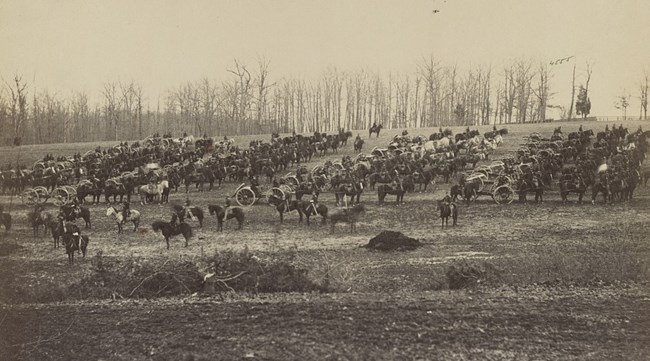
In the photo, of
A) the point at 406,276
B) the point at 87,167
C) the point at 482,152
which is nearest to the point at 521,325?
the point at 406,276

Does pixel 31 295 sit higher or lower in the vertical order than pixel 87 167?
lower

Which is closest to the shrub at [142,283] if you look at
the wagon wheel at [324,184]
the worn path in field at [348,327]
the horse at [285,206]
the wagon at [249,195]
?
the worn path in field at [348,327]

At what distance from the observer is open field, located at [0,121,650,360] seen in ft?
35.0

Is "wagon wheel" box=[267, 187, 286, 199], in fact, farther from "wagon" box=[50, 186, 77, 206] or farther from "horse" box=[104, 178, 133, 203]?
"wagon" box=[50, 186, 77, 206]

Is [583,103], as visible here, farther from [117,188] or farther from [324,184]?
[117,188]

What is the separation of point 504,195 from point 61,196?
894 inches

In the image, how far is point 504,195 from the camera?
26578 millimetres

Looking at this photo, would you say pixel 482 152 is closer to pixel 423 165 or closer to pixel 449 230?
pixel 423 165

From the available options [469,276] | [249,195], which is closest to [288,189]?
[249,195]

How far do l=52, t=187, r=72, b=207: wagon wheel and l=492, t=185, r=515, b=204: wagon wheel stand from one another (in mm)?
21096

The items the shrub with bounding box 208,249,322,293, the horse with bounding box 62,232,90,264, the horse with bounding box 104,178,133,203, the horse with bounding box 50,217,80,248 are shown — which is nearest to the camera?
the shrub with bounding box 208,249,322,293

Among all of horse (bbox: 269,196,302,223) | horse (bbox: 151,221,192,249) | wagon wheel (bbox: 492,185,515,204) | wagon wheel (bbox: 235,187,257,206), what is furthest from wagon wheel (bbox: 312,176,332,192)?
horse (bbox: 151,221,192,249)

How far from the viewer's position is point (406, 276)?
624 inches

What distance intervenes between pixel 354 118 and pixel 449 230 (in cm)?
7196
